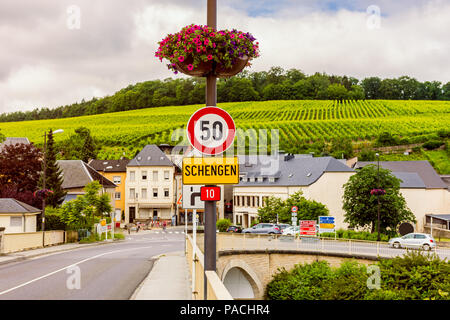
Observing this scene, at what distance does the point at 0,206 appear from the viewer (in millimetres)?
33812

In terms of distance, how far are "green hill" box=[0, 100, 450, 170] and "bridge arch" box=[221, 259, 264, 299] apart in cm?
5879

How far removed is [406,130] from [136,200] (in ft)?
189

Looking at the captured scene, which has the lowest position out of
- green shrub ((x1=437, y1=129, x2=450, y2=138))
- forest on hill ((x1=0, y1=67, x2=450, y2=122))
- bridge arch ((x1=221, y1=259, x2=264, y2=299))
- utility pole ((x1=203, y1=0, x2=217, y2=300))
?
bridge arch ((x1=221, y1=259, x2=264, y2=299))

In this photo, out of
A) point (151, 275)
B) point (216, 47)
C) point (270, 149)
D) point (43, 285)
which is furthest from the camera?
point (270, 149)

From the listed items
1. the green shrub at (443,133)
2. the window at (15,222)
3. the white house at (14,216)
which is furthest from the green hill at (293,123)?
the window at (15,222)

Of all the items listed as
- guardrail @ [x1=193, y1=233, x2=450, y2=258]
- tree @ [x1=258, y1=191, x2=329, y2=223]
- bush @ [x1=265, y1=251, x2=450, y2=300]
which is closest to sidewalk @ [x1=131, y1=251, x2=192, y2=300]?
bush @ [x1=265, y1=251, x2=450, y2=300]

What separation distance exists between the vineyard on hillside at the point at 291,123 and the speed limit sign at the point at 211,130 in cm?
8615

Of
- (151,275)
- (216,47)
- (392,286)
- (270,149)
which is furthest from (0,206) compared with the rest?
(270,149)

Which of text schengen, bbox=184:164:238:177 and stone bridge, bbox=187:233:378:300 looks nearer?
text schengen, bbox=184:164:238:177

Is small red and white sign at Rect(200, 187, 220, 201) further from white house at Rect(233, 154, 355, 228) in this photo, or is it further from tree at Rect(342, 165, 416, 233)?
white house at Rect(233, 154, 355, 228)

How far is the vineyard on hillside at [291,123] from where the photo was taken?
99938mm

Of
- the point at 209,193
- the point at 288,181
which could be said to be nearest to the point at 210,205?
the point at 209,193

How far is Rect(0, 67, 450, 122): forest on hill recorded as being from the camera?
14662 cm
